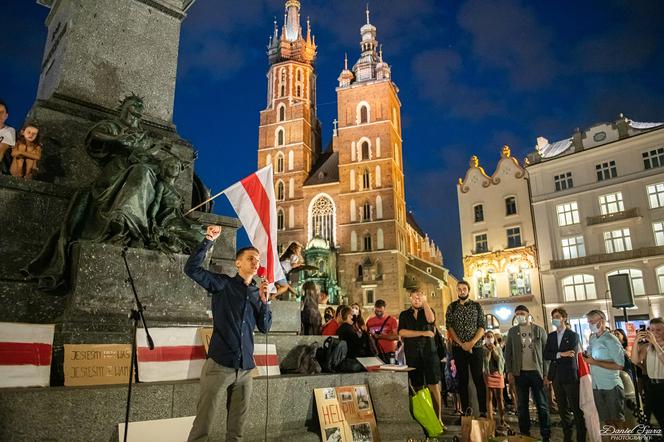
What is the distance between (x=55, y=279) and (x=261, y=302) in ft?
6.12

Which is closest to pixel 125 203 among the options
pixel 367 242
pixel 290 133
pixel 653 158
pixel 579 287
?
pixel 579 287

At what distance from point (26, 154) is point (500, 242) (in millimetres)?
25071

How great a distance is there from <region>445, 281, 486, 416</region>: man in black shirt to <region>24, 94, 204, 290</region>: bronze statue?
340cm

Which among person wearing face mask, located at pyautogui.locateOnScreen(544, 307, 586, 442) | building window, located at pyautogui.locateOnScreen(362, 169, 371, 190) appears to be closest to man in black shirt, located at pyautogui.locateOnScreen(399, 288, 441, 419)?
person wearing face mask, located at pyautogui.locateOnScreen(544, 307, 586, 442)

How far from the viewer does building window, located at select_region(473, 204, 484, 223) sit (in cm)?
2741

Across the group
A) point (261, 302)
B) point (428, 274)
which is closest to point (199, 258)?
point (261, 302)

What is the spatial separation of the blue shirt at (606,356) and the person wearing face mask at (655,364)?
0.45 m

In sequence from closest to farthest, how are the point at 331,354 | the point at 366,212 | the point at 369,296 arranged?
1. the point at 331,354
2. the point at 369,296
3. the point at 366,212

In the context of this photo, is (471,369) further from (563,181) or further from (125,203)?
(563,181)

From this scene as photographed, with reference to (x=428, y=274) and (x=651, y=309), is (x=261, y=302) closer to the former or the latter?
(x=651, y=309)

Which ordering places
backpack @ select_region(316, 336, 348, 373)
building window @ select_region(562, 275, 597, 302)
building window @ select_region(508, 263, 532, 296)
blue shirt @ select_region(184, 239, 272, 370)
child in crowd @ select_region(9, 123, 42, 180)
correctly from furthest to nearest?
building window @ select_region(508, 263, 532, 296) < building window @ select_region(562, 275, 597, 302) < backpack @ select_region(316, 336, 348, 373) < child in crowd @ select_region(9, 123, 42, 180) < blue shirt @ select_region(184, 239, 272, 370)

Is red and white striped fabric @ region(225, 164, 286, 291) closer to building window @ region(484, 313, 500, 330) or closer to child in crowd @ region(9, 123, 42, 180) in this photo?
child in crowd @ region(9, 123, 42, 180)

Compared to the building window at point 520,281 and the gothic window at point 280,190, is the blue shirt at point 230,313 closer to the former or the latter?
the building window at point 520,281

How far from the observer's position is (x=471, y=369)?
5680 millimetres
